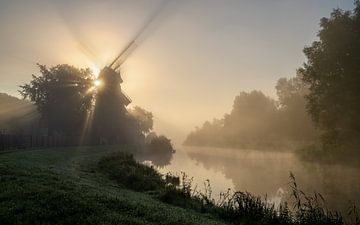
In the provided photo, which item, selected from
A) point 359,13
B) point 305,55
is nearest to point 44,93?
point 305,55

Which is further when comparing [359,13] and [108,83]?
[108,83]

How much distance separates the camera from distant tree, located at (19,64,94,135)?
246 feet

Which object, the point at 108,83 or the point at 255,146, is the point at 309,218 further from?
the point at 255,146

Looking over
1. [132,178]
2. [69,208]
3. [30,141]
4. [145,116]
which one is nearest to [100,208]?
[69,208]

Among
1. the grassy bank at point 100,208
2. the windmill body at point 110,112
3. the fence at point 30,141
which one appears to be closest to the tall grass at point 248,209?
the grassy bank at point 100,208

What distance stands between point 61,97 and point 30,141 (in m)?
22.5

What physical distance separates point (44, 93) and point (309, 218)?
69706 millimetres

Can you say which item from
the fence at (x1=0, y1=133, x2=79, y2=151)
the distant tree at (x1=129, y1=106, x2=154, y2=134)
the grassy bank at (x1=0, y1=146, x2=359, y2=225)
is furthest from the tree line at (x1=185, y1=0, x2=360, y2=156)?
the distant tree at (x1=129, y1=106, x2=154, y2=134)

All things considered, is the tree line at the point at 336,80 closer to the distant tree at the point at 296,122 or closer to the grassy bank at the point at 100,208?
the distant tree at the point at 296,122

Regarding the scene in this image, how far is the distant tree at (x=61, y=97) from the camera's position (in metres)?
75.0

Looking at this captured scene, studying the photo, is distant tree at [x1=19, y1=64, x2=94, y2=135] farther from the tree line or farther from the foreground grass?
the foreground grass

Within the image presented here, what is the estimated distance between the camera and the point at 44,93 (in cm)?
7681

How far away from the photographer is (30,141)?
54156 mm

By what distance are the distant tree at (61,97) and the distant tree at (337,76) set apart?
44.4 meters
